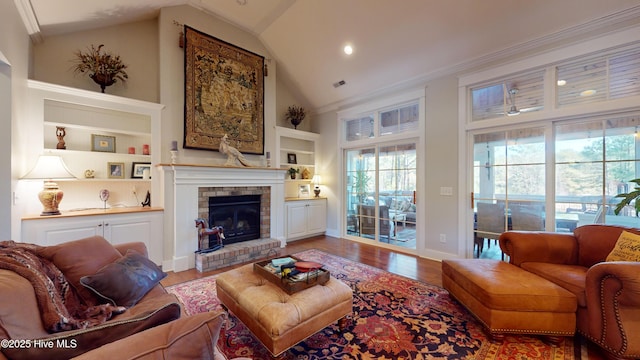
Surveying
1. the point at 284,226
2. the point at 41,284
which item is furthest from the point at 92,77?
the point at 284,226

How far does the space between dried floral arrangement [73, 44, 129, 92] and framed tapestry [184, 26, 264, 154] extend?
847mm

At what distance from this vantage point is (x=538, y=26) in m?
2.89

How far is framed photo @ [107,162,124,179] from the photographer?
340cm

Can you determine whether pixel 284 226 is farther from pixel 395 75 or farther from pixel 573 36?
pixel 573 36

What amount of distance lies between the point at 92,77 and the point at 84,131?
71 cm

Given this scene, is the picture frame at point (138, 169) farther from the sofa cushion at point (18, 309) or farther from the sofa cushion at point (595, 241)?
the sofa cushion at point (595, 241)

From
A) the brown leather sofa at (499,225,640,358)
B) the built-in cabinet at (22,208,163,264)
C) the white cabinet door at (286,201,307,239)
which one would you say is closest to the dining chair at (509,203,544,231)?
the brown leather sofa at (499,225,640,358)

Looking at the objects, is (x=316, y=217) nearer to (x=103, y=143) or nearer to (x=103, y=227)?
(x=103, y=227)

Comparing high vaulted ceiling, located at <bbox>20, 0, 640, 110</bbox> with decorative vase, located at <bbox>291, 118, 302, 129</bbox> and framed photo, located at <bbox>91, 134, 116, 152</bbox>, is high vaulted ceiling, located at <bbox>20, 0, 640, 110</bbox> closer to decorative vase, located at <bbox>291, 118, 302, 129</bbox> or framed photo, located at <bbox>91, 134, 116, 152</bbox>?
decorative vase, located at <bbox>291, 118, 302, 129</bbox>

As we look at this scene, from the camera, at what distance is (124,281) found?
1.64m

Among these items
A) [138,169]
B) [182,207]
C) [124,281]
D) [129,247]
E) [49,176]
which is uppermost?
[138,169]

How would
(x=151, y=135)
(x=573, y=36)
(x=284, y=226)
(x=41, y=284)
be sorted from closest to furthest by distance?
(x=41, y=284)
(x=573, y=36)
(x=151, y=135)
(x=284, y=226)

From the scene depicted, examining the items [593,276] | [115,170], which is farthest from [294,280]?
[115,170]

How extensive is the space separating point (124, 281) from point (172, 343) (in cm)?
128
